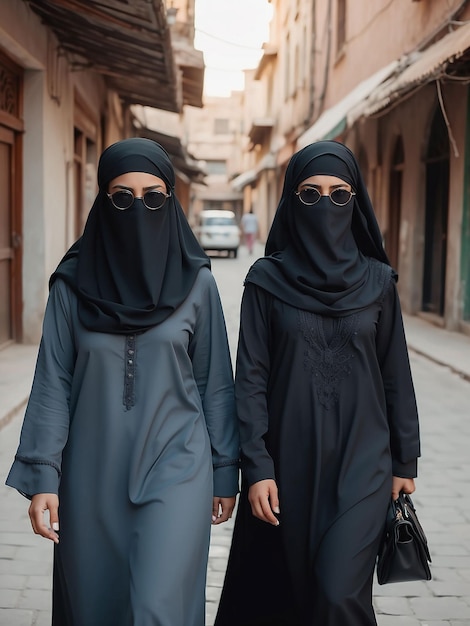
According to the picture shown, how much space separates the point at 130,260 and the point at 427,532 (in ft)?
8.55

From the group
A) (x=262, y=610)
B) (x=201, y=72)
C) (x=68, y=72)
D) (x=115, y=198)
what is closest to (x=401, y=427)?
(x=262, y=610)

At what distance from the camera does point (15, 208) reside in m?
9.96

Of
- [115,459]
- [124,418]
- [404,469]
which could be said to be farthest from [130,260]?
[404,469]

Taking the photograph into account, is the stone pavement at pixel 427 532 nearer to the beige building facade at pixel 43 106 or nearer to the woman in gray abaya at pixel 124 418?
the woman in gray abaya at pixel 124 418

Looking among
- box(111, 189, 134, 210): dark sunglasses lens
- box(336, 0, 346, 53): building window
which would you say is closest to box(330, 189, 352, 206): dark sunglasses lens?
box(111, 189, 134, 210): dark sunglasses lens

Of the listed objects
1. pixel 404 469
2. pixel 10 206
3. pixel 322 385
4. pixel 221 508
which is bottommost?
pixel 221 508

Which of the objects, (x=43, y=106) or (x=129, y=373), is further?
(x=43, y=106)

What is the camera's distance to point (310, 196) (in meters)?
2.89

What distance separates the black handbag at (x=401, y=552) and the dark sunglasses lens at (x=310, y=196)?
96 cm

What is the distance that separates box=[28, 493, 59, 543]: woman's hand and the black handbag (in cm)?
94

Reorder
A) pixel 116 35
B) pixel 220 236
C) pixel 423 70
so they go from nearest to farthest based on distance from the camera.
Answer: pixel 116 35, pixel 423 70, pixel 220 236

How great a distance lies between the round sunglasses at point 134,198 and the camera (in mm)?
2707

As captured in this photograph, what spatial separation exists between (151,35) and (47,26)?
1.17 meters

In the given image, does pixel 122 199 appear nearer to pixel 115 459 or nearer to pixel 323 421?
pixel 115 459
